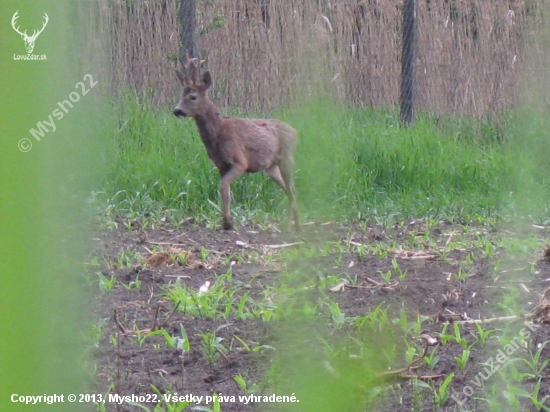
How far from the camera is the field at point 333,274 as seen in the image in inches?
26.2

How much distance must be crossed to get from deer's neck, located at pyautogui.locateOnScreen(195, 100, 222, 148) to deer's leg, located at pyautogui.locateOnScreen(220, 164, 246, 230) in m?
0.29

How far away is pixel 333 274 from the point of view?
40.0 inches

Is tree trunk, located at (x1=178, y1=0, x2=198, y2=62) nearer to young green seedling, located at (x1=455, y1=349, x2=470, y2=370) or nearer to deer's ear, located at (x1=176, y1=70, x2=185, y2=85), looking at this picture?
deer's ear, located at (x1=176, y1=70, x2=185, y2=85)

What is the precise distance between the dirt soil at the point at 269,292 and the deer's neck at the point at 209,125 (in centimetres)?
113

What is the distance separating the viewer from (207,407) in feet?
7.64

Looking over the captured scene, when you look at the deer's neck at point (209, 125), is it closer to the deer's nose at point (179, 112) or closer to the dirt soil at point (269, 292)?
the deer's nose at point (179, 112)

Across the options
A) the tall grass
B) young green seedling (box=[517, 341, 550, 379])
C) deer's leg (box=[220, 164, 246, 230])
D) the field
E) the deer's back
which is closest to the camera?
the field

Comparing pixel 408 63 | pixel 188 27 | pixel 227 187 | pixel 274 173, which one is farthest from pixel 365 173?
pixel 188 27

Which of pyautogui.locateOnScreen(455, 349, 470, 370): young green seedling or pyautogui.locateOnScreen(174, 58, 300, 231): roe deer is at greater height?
pyautogui.locateOnScreen(174, 58, 300, 231): roe deer

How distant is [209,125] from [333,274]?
18.9ft

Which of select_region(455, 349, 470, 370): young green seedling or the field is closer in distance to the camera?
the field

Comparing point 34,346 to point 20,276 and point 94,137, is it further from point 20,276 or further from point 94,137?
point 94,137

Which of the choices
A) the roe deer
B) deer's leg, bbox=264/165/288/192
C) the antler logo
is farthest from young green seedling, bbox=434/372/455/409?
deer's leg, bbox=264/165/288/192

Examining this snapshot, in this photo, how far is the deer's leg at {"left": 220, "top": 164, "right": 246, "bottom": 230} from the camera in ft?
19.0
